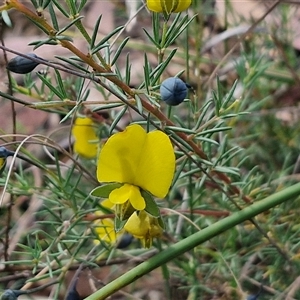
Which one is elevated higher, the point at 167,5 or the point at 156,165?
the point at 167,5

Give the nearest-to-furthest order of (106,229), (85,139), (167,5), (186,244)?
(167,5)
(186,244)
(106,229)
(85,139)

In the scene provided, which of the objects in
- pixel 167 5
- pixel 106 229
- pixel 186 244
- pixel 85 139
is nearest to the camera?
pixel 167 5

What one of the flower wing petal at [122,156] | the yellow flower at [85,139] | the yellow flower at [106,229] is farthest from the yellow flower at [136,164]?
the yellow flower at [85,139]

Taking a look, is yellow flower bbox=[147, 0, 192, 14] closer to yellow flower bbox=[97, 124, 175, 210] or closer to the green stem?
yellow flower bbox=[97, 124, 175, 210]

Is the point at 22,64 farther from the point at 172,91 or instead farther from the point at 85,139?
the point at 85,139

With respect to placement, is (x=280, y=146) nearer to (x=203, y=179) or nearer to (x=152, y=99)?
(x=203, y=179)

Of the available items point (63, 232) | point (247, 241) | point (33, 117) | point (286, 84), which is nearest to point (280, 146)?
point (286, 84)

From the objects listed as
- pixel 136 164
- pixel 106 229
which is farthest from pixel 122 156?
pixel 106 229
